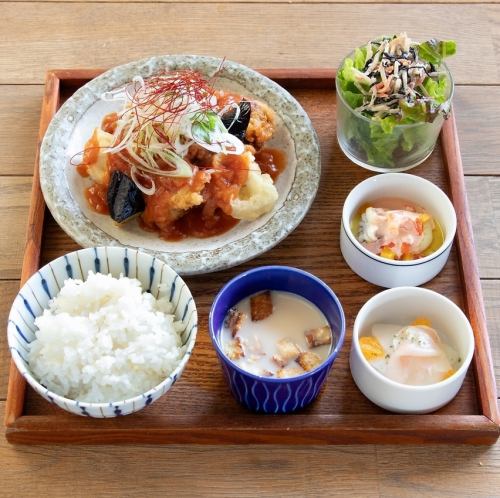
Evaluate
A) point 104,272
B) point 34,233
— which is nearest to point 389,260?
point 104,272

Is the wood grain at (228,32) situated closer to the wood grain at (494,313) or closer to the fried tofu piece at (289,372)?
the wood grain at (494,313)

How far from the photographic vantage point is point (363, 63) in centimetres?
202

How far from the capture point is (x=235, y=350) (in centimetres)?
169

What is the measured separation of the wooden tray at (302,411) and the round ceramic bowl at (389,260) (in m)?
0.05

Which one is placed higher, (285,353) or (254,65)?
(254,65)

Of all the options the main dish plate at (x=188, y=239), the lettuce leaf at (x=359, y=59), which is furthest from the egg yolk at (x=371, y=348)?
the lettuce leaf at (x=359, y=59)

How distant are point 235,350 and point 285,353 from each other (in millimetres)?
109

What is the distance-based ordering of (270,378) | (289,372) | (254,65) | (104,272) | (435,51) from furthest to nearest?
(254,65)
(435,51)
(104,272)
(289,372)
(270,378)

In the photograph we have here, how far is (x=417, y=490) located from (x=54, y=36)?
1735 mm

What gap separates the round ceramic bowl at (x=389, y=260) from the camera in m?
1.81

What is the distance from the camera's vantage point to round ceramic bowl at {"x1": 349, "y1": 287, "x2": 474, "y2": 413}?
162cm

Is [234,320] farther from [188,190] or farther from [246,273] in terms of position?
[188,190]

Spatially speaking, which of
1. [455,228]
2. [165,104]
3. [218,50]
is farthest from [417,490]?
[218,50]

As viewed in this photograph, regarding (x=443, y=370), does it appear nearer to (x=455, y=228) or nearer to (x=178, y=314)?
(x=455, y=228)
